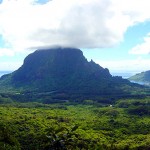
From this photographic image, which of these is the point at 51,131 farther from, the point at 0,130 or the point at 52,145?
the point at 0,130

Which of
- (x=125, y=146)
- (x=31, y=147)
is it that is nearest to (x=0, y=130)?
(x=31, y=147)

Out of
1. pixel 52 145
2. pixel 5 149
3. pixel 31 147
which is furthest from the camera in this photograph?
pixel 31 147

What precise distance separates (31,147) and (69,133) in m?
110

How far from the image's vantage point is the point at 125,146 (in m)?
197

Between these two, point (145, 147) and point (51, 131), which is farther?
point (145, 147)

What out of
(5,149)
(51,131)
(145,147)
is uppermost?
(51,131)

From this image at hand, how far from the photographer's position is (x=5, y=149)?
3770 inches

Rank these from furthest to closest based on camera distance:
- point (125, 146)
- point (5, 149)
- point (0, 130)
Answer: point (125, 146) → point (0, 130) → point (5, 149)

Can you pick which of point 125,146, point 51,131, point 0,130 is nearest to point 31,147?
point 125,146

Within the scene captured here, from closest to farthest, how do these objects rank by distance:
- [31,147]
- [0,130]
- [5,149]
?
[5,149], [0,130], [31,147]

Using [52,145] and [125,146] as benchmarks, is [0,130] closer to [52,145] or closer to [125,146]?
[52,145]

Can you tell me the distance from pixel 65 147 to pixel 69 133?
3.20 m

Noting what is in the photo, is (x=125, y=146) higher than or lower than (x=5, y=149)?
lower

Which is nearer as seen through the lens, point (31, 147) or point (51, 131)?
point (51, 131)
